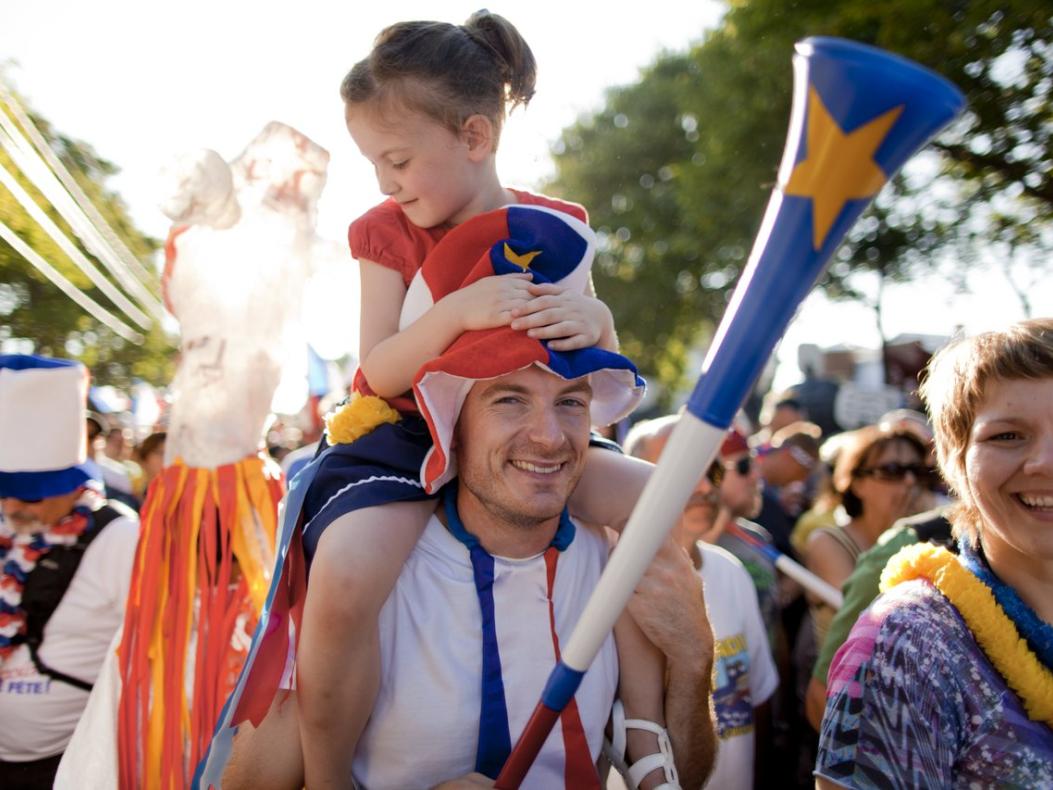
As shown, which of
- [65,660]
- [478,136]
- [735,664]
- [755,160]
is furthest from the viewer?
[755,160]

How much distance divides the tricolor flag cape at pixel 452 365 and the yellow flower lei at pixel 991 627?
696 mm

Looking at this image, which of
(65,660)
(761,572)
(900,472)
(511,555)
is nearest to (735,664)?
(761,572)

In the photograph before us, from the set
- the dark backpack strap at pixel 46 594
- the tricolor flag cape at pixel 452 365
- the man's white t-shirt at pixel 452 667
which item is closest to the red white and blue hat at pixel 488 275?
the tricolor flag cape at pixel 452 365

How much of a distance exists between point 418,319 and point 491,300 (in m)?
0.21

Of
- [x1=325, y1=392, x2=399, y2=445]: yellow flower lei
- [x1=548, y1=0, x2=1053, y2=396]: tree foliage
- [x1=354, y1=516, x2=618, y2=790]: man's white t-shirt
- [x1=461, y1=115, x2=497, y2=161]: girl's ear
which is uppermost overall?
[x1=548, y1=0, x2=1053, y2=396]: tree foliage

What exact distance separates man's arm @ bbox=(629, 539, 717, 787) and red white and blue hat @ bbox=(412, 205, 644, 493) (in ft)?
1.29

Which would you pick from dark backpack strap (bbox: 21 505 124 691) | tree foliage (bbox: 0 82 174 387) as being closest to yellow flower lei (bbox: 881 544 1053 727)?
tree foliage (bbox: 0 82 174 387)

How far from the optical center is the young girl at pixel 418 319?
193 centimetres

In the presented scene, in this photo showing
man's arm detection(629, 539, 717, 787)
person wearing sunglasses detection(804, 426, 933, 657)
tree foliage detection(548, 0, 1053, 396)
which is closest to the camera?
man's arm detection(629, 539, 717, 787)

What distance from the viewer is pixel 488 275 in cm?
201

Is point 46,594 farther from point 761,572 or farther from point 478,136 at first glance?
point 761,572

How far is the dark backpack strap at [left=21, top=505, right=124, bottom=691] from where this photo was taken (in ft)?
11.0

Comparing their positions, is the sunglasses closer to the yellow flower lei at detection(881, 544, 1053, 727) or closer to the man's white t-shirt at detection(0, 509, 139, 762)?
the yellow flower lei at detection(881, 544, 1053, 727)

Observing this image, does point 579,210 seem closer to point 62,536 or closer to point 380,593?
point 380,593
